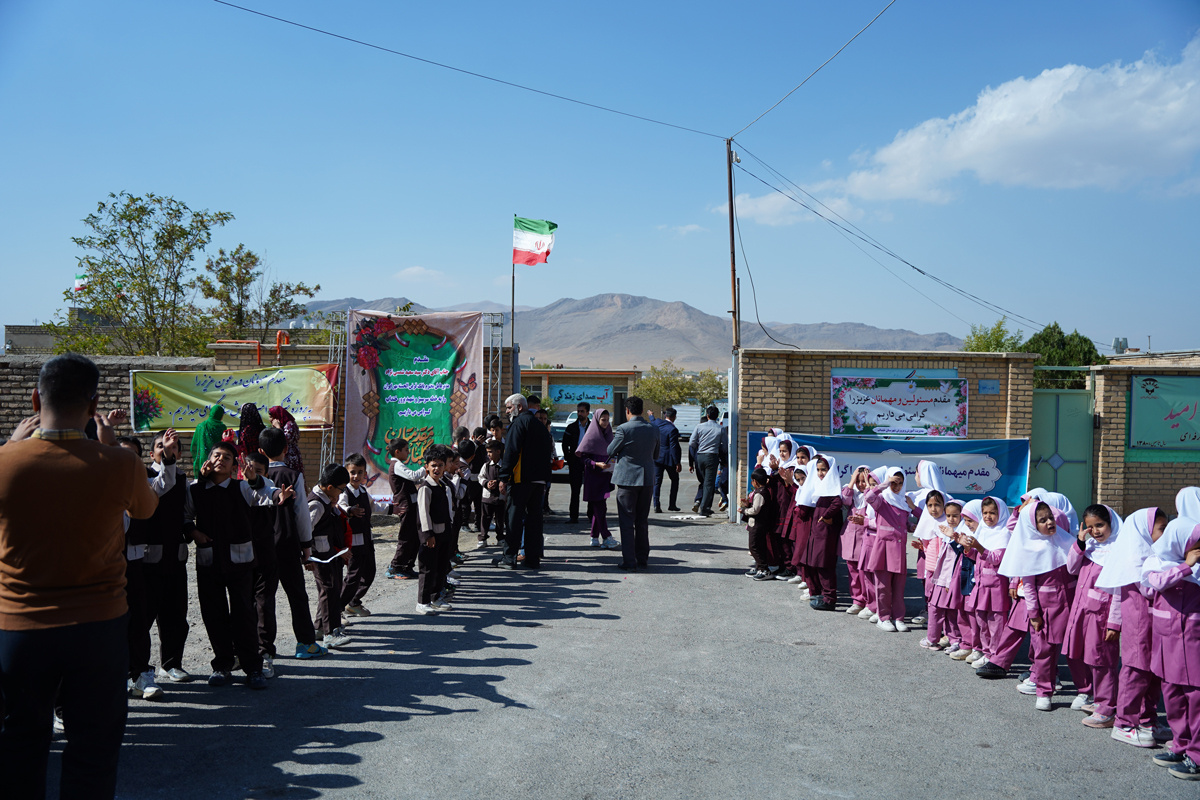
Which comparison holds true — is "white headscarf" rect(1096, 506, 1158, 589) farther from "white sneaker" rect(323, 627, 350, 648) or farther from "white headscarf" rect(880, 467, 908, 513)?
"white sneaker" rect(323, 627, 350, 648)

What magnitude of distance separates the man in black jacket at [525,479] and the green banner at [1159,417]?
920cm

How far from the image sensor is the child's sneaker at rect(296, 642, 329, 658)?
5836mm

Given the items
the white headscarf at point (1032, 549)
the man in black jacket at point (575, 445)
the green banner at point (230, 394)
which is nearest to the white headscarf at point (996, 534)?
the white headscarf at point (1032, 549)

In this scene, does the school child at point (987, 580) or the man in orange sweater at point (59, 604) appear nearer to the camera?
the man in orange sweater at point (59, 604)

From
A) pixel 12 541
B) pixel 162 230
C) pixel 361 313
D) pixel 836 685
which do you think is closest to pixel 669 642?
pixel 836 685

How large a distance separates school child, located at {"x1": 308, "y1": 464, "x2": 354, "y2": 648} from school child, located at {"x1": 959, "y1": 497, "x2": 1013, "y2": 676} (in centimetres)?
487

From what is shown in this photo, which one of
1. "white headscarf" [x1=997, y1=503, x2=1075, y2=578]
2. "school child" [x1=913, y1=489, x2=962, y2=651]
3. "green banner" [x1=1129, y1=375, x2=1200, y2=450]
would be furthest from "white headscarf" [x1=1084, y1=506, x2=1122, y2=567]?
"green banner" [x1=1129, y1=375, x2=1200, y2=450]

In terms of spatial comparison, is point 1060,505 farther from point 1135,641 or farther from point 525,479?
point 525,479

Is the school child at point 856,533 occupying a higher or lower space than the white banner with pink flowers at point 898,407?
lower

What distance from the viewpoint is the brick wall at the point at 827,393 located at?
38.8 ft

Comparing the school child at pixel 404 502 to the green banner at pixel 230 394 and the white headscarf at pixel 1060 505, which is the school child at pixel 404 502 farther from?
the white headscarf at pixel 1060 505

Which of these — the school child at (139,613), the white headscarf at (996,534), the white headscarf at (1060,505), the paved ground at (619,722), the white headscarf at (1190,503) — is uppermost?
the white headscarf at (1190,503)

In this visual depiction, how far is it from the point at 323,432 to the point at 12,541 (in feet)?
31.7

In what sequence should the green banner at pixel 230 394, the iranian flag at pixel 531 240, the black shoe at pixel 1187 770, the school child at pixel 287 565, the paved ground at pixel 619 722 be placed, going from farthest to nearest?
the iranian flag at pixel 531 240 < the green banner at pixel 230 394 < the school child at pixel 287 565 < the black shoe at pixel 1187 770 < the paved ground at pixel 619 722
